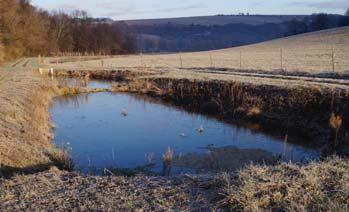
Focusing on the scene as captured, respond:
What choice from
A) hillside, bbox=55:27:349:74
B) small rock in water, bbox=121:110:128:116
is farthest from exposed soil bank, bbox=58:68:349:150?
hillside, bbox=55:27:349:74

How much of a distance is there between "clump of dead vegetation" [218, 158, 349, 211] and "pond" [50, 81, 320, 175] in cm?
494

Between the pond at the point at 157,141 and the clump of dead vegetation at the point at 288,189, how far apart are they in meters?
4.94

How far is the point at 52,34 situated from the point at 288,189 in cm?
8421

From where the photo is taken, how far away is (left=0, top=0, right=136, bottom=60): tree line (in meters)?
59.2

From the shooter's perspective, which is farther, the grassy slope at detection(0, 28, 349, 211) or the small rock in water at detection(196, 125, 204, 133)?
the small rock in water at detection(196, 125, 204, 133)

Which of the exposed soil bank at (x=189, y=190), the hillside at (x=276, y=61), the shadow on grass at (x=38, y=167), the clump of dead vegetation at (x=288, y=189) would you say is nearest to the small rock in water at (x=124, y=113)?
the shadow on grass at (x=38, y=167)

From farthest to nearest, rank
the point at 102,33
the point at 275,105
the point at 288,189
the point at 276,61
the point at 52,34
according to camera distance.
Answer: the point at 102,33, the point at 52,34, the point at 276,61, the point at 275,105, the point at 288,189

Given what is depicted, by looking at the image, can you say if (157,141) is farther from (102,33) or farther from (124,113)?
(102,33)

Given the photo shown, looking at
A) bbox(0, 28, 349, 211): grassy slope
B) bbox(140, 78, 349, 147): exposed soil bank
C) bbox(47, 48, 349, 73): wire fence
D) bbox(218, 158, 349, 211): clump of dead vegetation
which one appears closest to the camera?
bbox(218, 158, 349, 211): clump of dead vegetation

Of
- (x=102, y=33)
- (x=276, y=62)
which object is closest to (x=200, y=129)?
(x=276, y=62)

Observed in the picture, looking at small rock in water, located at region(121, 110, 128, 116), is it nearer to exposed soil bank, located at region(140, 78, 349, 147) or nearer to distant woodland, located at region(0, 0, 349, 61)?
exposed soil bank, located at region(140, 78, 349, 147)

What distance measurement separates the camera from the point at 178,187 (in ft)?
24.3

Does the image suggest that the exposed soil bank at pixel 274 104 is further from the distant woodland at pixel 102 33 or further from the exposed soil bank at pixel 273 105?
the distant woodland at pixel 102 33

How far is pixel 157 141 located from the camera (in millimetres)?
16781
